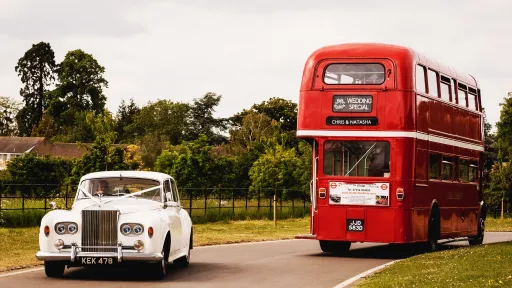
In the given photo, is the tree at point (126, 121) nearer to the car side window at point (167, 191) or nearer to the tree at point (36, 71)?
the tree at point (36, 71)

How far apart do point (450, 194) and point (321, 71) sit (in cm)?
573

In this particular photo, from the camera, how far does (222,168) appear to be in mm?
77250

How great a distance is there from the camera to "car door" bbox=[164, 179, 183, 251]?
17.8 m

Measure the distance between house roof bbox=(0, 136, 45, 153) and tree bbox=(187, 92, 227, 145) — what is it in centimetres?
1904

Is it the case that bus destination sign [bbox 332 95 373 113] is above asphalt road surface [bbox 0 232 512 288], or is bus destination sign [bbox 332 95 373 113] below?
above

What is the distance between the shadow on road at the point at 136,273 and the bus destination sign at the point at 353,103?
475 cm

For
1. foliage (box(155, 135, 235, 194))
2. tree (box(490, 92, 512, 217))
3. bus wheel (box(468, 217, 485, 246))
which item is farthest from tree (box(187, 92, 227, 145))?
bus wheel (box(468, 217, 485, 246))

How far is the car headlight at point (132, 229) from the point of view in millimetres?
16547

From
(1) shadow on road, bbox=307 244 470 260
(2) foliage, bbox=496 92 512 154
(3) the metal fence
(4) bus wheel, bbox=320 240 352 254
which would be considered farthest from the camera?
(2) foliage, bbox=496 92 512 154

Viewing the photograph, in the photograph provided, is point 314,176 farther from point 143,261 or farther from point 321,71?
point 143,261

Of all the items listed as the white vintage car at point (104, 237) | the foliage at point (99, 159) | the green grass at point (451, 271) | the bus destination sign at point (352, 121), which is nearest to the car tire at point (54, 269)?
the white vintage car at point (104, 237)

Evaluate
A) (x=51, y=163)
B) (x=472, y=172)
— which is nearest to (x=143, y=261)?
(x=472, y=172)

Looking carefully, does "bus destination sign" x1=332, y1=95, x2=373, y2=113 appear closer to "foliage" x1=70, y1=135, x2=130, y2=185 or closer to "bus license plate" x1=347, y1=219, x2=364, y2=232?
"bus license plate" x1=347, y1=219, x2=364, y2=232

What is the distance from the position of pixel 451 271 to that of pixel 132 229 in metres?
5.26
